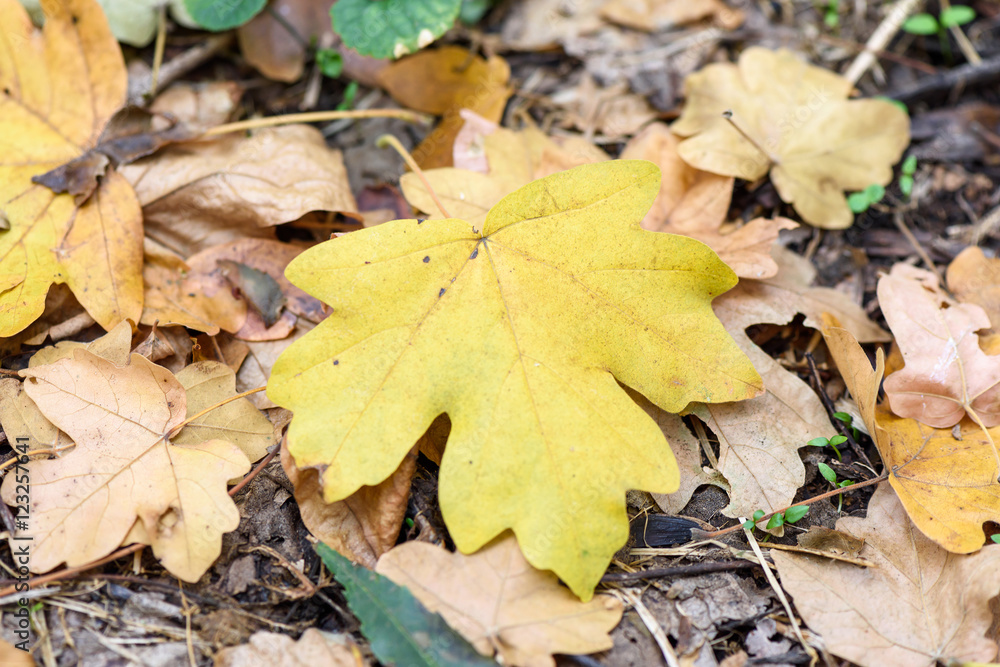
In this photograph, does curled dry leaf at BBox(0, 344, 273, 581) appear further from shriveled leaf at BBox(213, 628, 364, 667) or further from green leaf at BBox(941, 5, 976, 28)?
green leaf at BBox(941, 5, 976, 28)

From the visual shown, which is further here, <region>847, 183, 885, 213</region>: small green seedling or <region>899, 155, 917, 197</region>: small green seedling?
<region>899, 155, 917, 197</region>: small green seedling

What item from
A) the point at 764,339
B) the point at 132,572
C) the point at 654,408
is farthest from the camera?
the point at 764,339

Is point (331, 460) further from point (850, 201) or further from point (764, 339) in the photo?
point (850, 201)

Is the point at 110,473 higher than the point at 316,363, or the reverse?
the point at 316,363

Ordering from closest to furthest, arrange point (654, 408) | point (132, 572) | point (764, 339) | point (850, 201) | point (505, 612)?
point (505, 612)
point (132, 572)
point (654, 408)
point (764, 339)
point (850, 201)

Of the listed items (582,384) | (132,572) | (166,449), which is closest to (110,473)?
(166,449)

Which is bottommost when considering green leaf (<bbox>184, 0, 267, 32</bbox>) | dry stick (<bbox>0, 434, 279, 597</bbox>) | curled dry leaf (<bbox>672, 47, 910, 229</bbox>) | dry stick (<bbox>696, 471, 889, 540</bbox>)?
dry stick (<bbox>696, 471, 889, 540</bbox>)

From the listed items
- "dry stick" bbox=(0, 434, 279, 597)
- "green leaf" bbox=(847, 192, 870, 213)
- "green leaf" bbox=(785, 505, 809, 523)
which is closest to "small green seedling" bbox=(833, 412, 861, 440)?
"green leaf" bbox=(785, 505, 809, 523)

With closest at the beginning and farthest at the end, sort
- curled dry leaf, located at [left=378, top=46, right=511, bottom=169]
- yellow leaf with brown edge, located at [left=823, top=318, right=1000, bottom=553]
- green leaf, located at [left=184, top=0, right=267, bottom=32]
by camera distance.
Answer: yellow leaf with brown edge, located at [left=823, top=318, right=1000, bottom=553] < green leaf, located at [left=184, top=0, right=267, bottom=32] < curled dry leaf, located at [left=378, top=46, right=511, bottom=169]

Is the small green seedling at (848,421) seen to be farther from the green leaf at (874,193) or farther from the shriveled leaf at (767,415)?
the green leaf at (874,193)
